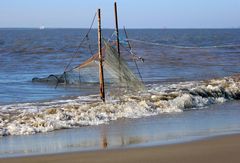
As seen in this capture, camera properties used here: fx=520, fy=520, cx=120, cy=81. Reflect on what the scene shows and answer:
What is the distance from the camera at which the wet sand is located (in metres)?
7.20

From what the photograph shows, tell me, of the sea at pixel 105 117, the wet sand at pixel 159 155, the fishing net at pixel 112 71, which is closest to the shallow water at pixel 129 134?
the sea at pixel 105 117

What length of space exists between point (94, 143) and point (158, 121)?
8.80 ft

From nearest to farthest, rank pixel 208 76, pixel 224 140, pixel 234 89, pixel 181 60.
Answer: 1. pixel 224 140
2. pixel 234 89
3. pixel 208 76
4. pixel 181 60

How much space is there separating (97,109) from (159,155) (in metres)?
4.78

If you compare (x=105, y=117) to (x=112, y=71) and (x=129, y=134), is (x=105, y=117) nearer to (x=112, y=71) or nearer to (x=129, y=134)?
(x=129, y=134)

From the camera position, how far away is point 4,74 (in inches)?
960

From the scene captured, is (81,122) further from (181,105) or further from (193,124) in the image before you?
(181,105)

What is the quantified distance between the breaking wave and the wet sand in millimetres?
2607

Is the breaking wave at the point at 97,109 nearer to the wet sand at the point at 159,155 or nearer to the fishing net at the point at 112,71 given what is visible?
the fishing net at the point at 112,71

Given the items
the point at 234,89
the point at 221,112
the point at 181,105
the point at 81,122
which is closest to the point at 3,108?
the point at 81,122

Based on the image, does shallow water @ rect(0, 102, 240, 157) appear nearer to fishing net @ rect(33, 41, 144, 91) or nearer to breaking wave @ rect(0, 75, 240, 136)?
breaking wave @ rect(0, 75, 240, 136)

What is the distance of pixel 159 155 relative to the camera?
7.43 m

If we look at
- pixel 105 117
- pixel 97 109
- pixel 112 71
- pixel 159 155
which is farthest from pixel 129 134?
pixel 112 71

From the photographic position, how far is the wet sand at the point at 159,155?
23.6 feet
